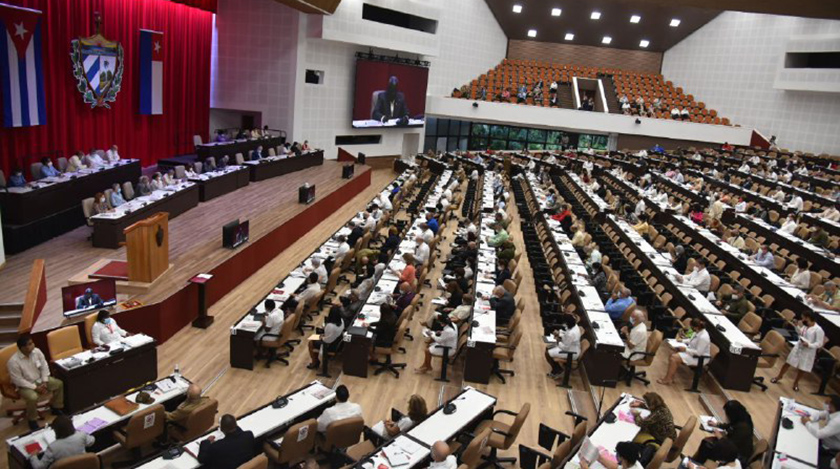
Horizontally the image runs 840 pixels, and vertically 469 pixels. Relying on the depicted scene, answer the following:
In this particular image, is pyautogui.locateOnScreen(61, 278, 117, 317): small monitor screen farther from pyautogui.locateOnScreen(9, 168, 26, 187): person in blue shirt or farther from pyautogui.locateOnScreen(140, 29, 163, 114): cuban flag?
pyautogui.locateOnScreen(140, 29, 163, 114): cuban flag

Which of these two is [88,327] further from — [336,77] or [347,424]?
[336,77]

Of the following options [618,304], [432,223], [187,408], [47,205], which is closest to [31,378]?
[187,408]

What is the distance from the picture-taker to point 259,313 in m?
9.77

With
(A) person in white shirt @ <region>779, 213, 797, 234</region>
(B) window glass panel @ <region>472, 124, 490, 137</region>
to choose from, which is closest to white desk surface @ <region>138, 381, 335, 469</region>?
(A) person in white shirt @ <region>779, 213, 797, 234</region>

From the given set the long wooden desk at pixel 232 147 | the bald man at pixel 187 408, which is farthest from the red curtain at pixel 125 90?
the bald man at pixel 187 408

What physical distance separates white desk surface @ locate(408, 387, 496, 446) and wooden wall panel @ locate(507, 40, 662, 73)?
109 ft

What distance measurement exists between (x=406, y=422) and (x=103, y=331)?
14.9ft

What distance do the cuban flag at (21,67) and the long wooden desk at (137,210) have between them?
2927 mm

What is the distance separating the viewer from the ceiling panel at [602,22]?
3303 centimetres

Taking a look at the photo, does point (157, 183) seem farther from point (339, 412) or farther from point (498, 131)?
point (498, 131)

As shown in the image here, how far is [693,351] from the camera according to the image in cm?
937

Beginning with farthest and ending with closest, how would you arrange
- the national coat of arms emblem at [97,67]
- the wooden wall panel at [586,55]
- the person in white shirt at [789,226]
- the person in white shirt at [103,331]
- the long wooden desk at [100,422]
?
the wooden wall panel at [586,55], the person in white shirt at [789,226], the national coat of arms emblem at [97,67], the person in white shirt at [103,331], the long wooden desk at [100,422]

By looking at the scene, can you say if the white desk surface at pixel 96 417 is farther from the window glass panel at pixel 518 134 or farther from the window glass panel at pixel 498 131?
the window glass panel at pixel 518 134

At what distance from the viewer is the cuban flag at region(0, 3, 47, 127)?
1271 cm
